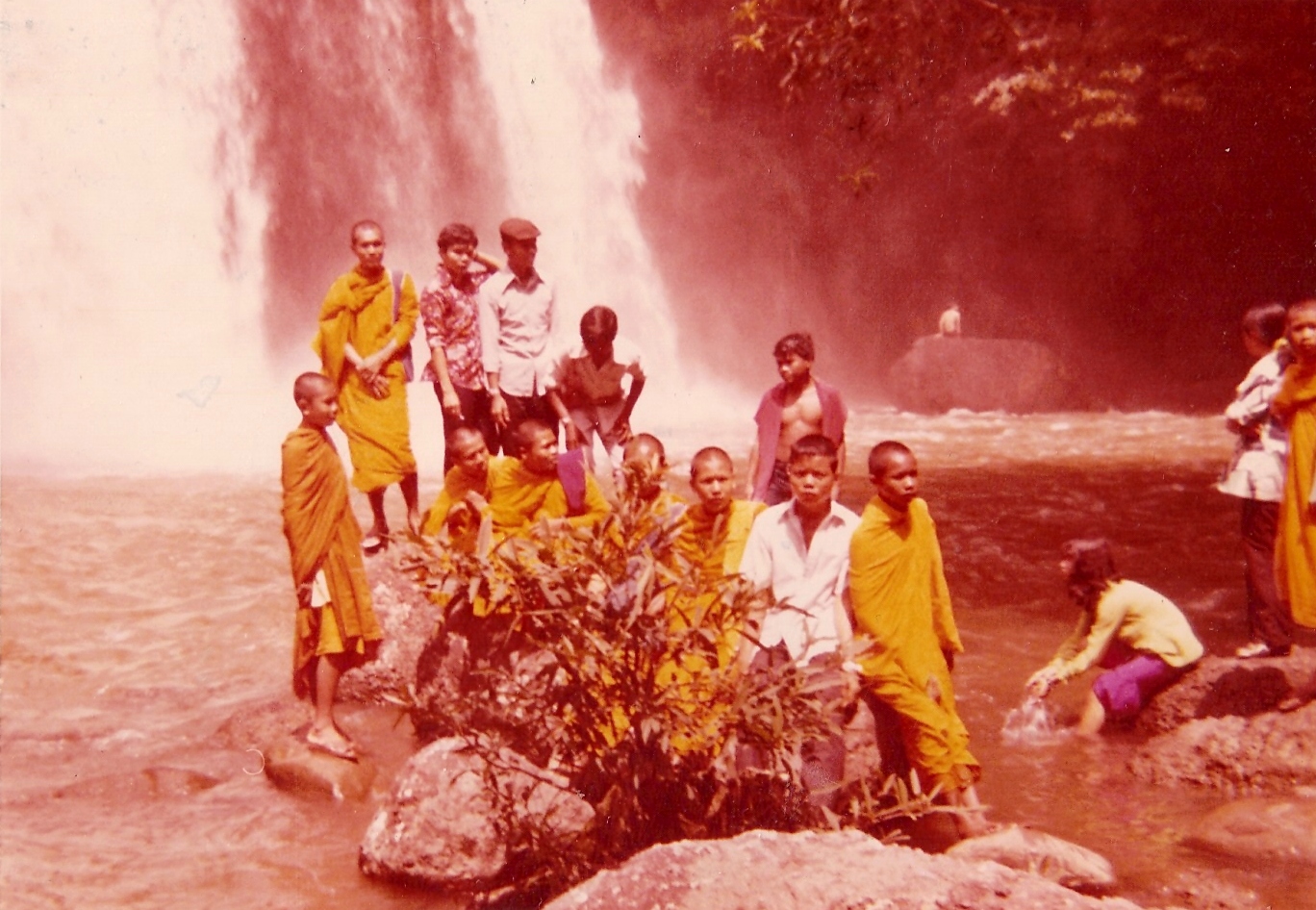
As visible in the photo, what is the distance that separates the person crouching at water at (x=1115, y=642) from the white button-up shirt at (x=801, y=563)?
53.9 inches

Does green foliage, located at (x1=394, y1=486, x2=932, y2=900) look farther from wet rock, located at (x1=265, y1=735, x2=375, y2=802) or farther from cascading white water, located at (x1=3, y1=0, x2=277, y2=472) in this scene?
cascading white water, located at (x1=3, y1=0, x2=277, y2=472)

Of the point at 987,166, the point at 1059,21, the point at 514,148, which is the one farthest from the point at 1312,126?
the point at 514,148

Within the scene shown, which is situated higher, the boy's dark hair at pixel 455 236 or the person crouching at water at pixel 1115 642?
the boy's dark hair at pixel 455 236

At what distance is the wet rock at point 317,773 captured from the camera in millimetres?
5688

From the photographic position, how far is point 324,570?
5.78 m

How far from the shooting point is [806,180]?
2358cm

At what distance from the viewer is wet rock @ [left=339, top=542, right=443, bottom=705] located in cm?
649

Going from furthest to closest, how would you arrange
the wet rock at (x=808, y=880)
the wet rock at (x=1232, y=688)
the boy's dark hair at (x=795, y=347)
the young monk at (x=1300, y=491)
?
the boy's dark hair at (x=795, y=347)
the wet rock at (x=1232, y=688)
the young monk at (x=1300, y=491)
the wet rock at (x=808, y=880)

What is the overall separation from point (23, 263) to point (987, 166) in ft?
47.9

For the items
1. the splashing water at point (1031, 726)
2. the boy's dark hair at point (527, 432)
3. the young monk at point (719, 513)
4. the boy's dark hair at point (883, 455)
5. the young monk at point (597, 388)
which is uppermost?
the young monk at point (597, 388)

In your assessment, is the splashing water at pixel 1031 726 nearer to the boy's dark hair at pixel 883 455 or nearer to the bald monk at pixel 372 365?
the boy's dark hair at pixel 883 455

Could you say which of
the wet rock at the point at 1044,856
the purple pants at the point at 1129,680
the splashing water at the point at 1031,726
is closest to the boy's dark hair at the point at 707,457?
the wet rock at the point at 1044,856

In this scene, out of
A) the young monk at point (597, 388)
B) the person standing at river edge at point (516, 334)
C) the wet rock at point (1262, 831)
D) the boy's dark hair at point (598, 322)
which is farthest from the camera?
the person standing at river edge at point (516, 334)

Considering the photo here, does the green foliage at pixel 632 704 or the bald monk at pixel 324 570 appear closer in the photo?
the green foliage at pixel 632 704
